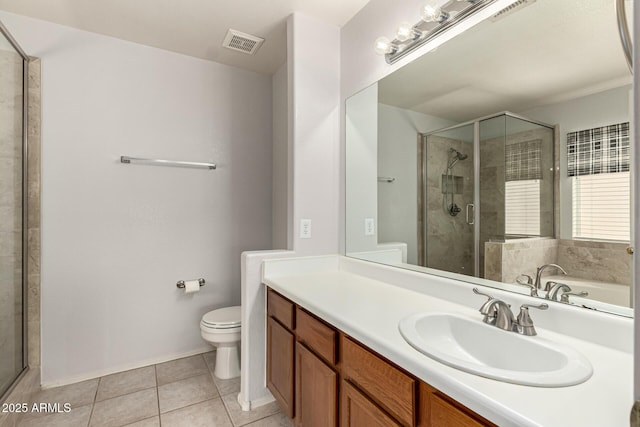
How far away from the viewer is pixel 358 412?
1063 millimetres

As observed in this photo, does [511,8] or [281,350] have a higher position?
[511,8]

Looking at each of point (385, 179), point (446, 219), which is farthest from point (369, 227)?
point (446, 219)

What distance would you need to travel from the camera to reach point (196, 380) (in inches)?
84.7

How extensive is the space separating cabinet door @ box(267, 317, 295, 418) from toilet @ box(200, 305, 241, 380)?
0.44 meters

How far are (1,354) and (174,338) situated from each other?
0.98 metres

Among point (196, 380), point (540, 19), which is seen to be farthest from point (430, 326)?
point (196, 380)

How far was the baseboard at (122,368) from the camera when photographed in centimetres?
208

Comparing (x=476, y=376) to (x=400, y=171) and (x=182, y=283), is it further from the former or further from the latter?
(x=182, y=283)

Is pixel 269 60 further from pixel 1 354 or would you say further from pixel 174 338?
pixel 1 354

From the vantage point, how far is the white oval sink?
0.72 m

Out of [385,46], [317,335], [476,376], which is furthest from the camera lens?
[385,46]

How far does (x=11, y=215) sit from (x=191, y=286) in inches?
45.6

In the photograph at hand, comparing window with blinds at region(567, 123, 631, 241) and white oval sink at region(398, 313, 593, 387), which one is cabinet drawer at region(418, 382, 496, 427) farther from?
window with blinds at region(567, 123, 631, 241)

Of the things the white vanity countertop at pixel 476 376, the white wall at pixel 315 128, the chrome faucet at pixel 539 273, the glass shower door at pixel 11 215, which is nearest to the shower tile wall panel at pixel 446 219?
the white vanity countertop at pixel 476 376
